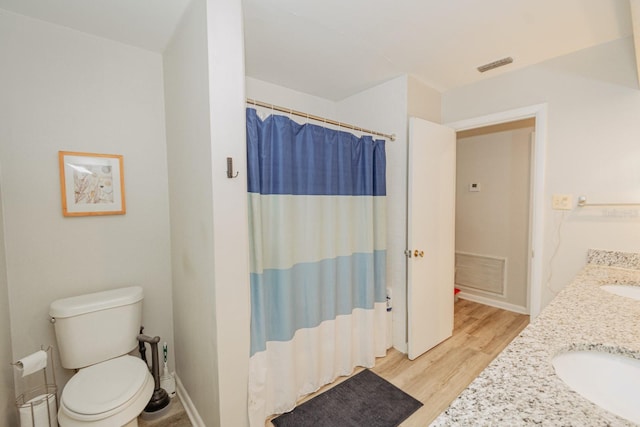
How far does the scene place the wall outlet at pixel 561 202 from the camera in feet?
6.39

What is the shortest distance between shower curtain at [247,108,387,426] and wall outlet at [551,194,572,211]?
4.15 feet

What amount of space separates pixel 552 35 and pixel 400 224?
164 cm

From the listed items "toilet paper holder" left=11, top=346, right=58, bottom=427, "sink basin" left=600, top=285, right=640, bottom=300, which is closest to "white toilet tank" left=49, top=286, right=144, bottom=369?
"toilet paper holder" left=11, top=346, right=58, bottom=427

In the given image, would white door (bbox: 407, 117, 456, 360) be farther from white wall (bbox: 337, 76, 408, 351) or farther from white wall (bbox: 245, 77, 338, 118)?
white wall (bbox: 245, 77, 338, 118)

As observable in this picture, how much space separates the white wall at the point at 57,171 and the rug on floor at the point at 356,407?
45.0 inches

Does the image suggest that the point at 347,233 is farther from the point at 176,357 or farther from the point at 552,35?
the point at 552,35

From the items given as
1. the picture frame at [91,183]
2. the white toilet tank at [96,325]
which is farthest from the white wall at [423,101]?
the white toilet tank at [96,325]

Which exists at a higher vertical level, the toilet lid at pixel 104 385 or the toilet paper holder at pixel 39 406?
the toilet lid at pixel 104 385

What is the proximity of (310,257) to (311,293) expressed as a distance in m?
0.25

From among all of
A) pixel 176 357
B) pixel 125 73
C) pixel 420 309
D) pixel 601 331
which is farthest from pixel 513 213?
pixel 125 73

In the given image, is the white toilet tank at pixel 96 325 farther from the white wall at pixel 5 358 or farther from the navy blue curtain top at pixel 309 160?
the navy blue curtain top at pixel 309 160

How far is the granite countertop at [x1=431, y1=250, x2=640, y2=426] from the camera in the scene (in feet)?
1.85

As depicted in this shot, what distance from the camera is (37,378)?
1.56 meters

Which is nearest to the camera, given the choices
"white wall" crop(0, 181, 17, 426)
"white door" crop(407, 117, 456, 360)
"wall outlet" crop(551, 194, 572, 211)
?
"white wall" crop(0, 181, 17, 426)
